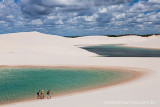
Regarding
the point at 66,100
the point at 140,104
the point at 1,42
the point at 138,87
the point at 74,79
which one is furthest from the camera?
the point at 1,42

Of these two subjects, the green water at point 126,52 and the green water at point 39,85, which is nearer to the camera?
the green water at point 39,85

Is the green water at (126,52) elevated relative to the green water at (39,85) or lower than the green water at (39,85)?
elevated

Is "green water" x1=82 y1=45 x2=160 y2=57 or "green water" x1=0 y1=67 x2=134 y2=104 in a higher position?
"green water" x1=82 y1=45 x2=160 y2=57

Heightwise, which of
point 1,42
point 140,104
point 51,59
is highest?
point 1,42

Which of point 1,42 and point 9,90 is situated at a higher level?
point 1,42

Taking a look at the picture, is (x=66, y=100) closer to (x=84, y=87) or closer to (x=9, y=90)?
(x=84, y=87)

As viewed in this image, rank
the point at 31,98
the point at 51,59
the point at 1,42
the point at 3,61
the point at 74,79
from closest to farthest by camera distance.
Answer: the point at 31,98 < the point at 74,79 < the point at 3,61 < the point at 51,59 < the point at 1,42

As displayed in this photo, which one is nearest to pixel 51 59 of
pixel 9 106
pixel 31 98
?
pixel 31 98

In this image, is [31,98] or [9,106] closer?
[9,106]

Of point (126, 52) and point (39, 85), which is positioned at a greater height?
point (126, 52)

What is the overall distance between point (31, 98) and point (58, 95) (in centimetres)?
240

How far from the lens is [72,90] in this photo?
18.6 m

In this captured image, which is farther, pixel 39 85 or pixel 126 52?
pixel 126 52

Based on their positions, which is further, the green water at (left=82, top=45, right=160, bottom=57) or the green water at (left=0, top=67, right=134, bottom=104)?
the green water at (left=82, top=45, right=160, bottom=57)
